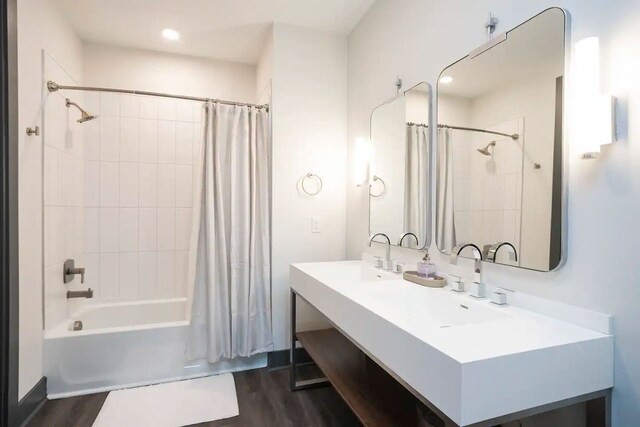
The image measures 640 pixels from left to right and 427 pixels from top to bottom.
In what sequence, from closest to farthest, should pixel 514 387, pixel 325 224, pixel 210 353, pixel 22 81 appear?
pixel 514 387, pixel 22 81, pixel 210 353, pixel 325 224

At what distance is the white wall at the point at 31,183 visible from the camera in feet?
5.96

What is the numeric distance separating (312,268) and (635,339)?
152 centimetres

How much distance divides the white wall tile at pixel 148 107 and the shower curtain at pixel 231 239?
91 cm

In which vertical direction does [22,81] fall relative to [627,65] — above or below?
above

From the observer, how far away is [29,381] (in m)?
1.88

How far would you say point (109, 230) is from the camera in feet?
9.41

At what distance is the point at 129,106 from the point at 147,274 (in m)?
1.51

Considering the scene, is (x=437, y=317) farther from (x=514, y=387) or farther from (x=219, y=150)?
(x=219, y=150)

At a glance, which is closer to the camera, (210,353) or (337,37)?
(210,353)

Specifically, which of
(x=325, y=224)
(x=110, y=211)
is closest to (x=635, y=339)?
(x=325, y=224)

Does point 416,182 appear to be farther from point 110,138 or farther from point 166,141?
point 110,138

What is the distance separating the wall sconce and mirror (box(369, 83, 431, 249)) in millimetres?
774

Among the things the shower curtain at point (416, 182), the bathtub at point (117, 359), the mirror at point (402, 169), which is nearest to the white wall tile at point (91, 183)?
the bathtub at point (117, 359)

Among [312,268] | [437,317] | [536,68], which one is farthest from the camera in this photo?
[312,268]
